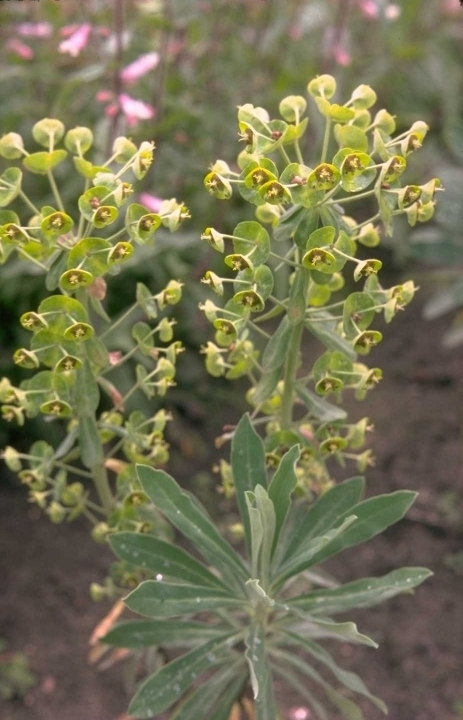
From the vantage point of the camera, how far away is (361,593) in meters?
1.28

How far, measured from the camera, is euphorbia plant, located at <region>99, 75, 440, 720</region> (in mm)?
1027

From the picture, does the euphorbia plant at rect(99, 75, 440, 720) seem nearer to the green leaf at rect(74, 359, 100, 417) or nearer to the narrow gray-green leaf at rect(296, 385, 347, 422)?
the narrow gray-green leaf at rect(296, 385, 347, 422)

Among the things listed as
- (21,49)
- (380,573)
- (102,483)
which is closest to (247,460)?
(102,483)

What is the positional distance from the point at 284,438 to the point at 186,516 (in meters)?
0.19

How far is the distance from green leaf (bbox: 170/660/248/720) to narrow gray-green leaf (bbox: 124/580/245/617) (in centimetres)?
22

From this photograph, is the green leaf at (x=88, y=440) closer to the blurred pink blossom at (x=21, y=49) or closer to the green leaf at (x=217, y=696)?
the green leaf at (x=217, y=696)

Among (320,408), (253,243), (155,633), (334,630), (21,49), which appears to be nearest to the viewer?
(253,243)

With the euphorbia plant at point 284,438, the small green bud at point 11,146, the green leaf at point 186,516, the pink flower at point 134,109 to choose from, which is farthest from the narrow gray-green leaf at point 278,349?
the pink flower at point 134,109

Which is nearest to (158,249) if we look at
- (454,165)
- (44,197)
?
(44,197)

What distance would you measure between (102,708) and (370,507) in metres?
0.95

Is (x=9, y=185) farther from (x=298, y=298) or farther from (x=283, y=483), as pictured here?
(x=283, y=483)

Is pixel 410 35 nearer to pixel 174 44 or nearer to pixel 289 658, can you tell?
pixel 174 44

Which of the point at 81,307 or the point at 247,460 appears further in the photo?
the point at 247,460

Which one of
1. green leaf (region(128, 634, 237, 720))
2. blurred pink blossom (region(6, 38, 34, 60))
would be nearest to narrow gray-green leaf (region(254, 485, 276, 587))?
green leaf (region(128, 634, 237, 720))
